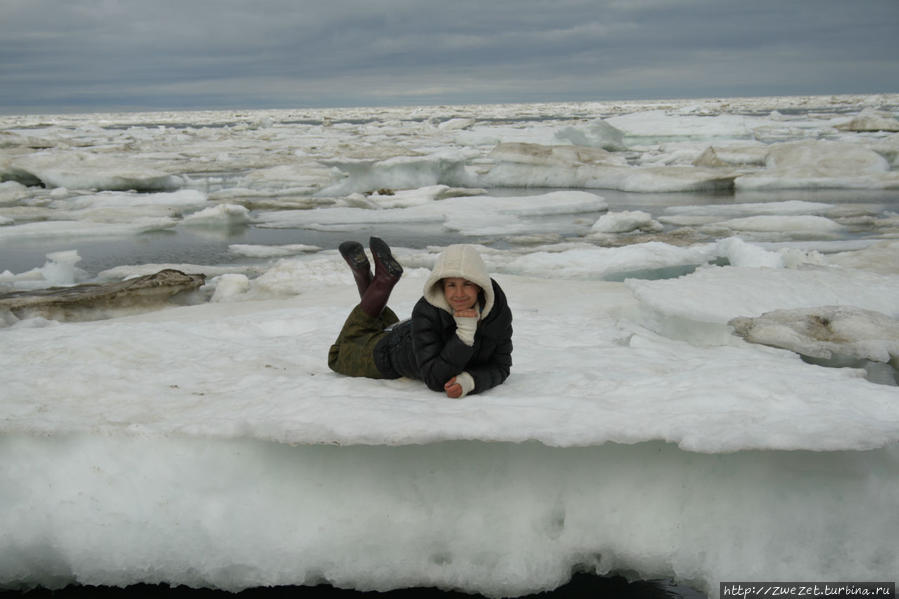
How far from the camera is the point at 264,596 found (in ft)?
7.00

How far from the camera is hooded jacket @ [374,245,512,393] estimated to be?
2.24 meters

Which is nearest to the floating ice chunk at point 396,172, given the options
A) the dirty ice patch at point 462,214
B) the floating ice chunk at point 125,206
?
the dirty ice patch at point 462,214

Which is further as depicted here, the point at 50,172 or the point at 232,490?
the point at 50,172

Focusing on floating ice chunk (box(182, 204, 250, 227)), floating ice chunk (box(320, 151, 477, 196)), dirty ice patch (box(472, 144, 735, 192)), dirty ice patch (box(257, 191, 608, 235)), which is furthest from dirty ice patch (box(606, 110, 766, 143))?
floating ice chunk (box(182, 204, 250, 227))

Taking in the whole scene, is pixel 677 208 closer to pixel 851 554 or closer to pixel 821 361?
pixel 821 361

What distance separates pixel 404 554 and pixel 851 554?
112cm

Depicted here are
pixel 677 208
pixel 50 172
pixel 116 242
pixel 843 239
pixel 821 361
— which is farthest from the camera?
pixel 50 172

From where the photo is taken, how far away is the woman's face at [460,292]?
89.4 inches

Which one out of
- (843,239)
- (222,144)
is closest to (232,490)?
(843,239)

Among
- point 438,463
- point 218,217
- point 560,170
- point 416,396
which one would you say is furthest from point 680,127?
point 438,463

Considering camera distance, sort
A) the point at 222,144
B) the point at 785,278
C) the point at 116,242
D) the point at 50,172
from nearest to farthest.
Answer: the point at 785,278
the point at 116,242
the point at 50,172
the point at 222,144

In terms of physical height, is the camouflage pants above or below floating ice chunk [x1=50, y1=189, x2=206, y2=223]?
above

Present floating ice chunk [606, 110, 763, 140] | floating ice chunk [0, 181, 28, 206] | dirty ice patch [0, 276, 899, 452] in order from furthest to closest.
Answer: floating ice chunk [606, 110, 763, 140] → floating ice chunk [0, 181, 28, 206] → dirty ice patch [0, 276, 899, 452]

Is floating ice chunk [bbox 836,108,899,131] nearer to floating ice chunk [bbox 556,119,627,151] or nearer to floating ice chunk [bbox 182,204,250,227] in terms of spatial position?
floating ice chunk [bbox 556,119,627,151]
